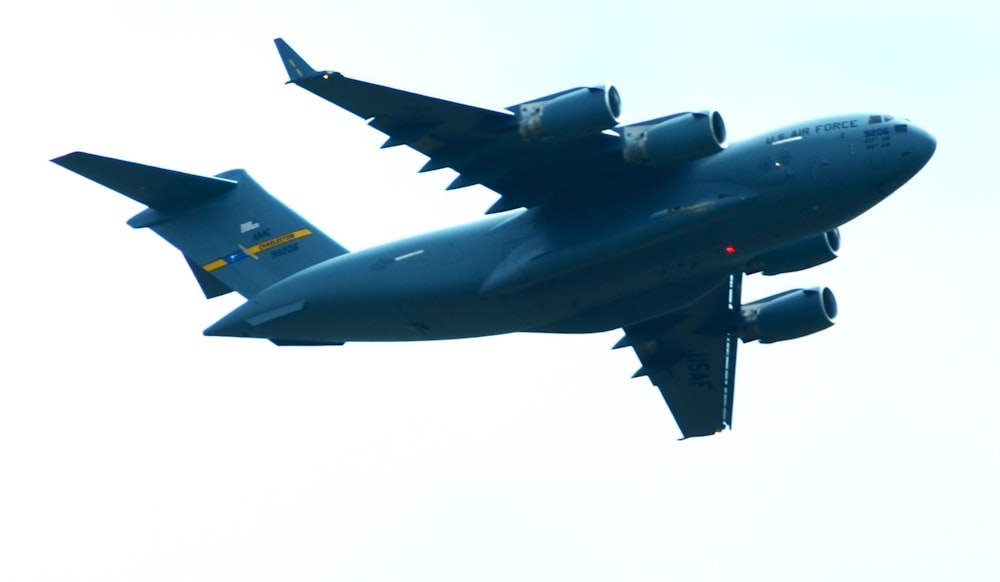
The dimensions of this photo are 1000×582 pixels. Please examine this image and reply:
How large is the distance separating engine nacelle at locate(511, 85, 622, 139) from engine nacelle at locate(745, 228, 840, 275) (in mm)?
4042

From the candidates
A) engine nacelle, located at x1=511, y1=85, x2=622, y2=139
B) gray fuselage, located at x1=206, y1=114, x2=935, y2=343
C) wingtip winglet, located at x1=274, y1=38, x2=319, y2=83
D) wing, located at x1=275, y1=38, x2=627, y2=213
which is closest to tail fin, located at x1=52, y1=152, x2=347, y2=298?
gray fuselage, located at x1=206, y1=114, x2=935, y2=343

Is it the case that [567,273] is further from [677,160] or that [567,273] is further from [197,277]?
[197,277]

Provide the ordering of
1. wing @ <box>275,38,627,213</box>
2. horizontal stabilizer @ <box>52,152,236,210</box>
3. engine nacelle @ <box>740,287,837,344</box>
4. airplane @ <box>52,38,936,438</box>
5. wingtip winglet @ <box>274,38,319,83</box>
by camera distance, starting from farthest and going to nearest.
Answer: engine nacelle @ <box>740,287,837,344</box>, horizontal stabilizer @ <box>52,152,236,210</box>, airplane @ <box>52,38,936,438</box>, wing @ <box>275,38,627,213</box>, wingtip winglet @ <box>274,38,319,83</box>

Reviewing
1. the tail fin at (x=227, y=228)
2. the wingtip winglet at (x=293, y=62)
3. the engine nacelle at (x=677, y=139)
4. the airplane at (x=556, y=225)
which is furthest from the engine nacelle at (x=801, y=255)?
the wingtip winglet at (x=293, y=62)

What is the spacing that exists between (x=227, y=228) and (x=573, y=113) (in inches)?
283

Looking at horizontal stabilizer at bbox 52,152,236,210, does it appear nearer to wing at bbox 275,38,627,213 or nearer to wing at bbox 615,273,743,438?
wing at bbox 275,38,627,213

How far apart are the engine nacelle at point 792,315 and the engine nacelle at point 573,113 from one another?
5.85m

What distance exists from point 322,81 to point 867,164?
6629 millimetres

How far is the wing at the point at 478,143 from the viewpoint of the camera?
66.9ft

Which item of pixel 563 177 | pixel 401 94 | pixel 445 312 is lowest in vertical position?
pixel 445 312

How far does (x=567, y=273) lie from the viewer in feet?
71.5

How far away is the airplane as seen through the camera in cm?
2069

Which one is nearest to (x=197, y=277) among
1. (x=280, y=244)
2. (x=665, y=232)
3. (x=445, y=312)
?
(x=280, y=244)

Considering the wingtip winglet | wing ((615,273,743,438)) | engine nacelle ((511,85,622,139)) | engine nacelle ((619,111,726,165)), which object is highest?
the wingtip winglet
